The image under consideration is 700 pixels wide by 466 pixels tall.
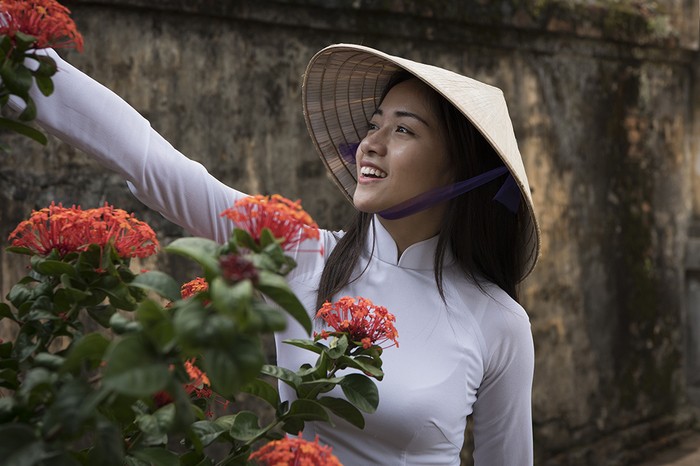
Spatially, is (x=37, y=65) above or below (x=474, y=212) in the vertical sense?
above

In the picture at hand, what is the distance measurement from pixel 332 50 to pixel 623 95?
11.1 ft

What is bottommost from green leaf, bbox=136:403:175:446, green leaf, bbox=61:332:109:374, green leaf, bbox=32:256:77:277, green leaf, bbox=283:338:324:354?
green leaf, bbox=283:338:324:354

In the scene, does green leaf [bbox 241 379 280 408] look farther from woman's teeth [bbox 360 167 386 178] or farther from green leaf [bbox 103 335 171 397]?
woman's teeth [bbox 360 167 386 178]

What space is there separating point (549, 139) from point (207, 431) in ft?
11.8

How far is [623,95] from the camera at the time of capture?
4.84 m

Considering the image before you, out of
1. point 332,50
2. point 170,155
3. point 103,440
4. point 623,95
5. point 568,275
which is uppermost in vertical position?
point 332,50

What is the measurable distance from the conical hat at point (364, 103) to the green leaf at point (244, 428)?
0.73 m

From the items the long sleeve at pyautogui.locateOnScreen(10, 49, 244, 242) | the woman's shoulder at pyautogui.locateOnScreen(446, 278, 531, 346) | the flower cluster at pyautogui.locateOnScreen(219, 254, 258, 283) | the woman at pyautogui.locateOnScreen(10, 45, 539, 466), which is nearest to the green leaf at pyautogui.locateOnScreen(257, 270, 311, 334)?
the flower cluster at pyautogui.locateOnScreen(219, 254, 258, 283)

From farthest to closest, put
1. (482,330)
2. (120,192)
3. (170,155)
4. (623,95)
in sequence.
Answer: (623,95), (120,192), (482,330), (170,155)

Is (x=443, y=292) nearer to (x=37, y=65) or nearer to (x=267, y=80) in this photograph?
(x=37, y=65)

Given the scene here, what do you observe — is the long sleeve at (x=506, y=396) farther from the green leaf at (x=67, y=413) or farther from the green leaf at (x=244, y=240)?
the green leaf at (x=67, y=413)

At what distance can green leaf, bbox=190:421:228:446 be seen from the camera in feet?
3.44

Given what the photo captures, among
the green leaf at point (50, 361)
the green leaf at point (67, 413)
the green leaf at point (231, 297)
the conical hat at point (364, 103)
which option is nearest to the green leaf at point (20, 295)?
the green leaf at point (50, 361)

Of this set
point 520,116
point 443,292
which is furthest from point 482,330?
point 520,116
